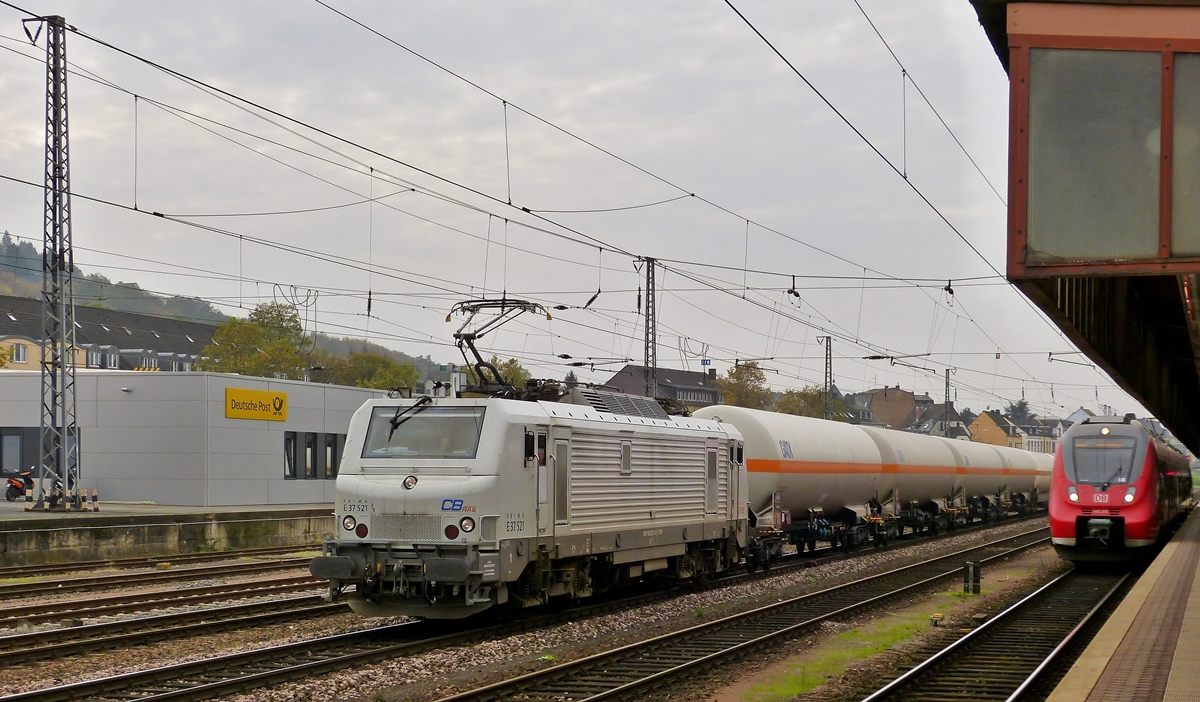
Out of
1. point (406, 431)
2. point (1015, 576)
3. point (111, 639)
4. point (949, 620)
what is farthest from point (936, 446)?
point (111, 639)

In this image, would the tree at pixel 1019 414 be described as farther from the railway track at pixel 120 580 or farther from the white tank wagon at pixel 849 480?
the railway track at pixel 120 580

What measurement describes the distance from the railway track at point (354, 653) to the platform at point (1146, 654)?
3.94 m

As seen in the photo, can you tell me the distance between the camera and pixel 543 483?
1549cm

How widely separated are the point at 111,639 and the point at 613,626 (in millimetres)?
6252

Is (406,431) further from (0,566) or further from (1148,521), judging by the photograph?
(1148,521)

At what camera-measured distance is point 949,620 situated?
1745cm

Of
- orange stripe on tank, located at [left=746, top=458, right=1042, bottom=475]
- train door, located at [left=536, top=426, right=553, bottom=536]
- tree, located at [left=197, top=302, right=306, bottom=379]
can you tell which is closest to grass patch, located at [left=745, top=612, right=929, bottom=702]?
train door, located at [left=536, top=426, right=553, bottom=536]

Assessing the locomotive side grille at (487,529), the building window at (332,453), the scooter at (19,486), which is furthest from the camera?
the building window at (332,453)

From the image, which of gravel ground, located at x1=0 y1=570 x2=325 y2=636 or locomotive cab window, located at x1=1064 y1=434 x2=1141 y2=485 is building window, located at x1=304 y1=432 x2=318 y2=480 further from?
locomotive cab window, located at x1=1064 y1=434 x2=1141 y2=485

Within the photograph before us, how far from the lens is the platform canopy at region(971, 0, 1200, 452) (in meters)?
8.71

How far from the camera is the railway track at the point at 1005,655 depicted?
39.3ft

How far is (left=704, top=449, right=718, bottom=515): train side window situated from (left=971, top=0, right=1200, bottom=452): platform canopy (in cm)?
1164

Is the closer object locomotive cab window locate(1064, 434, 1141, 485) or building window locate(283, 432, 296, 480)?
locomotive cab window locate(1064, 434, 1141, 485)

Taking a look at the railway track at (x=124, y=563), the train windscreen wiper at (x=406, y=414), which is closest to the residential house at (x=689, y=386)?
the railway track at (x=124, y=563)
